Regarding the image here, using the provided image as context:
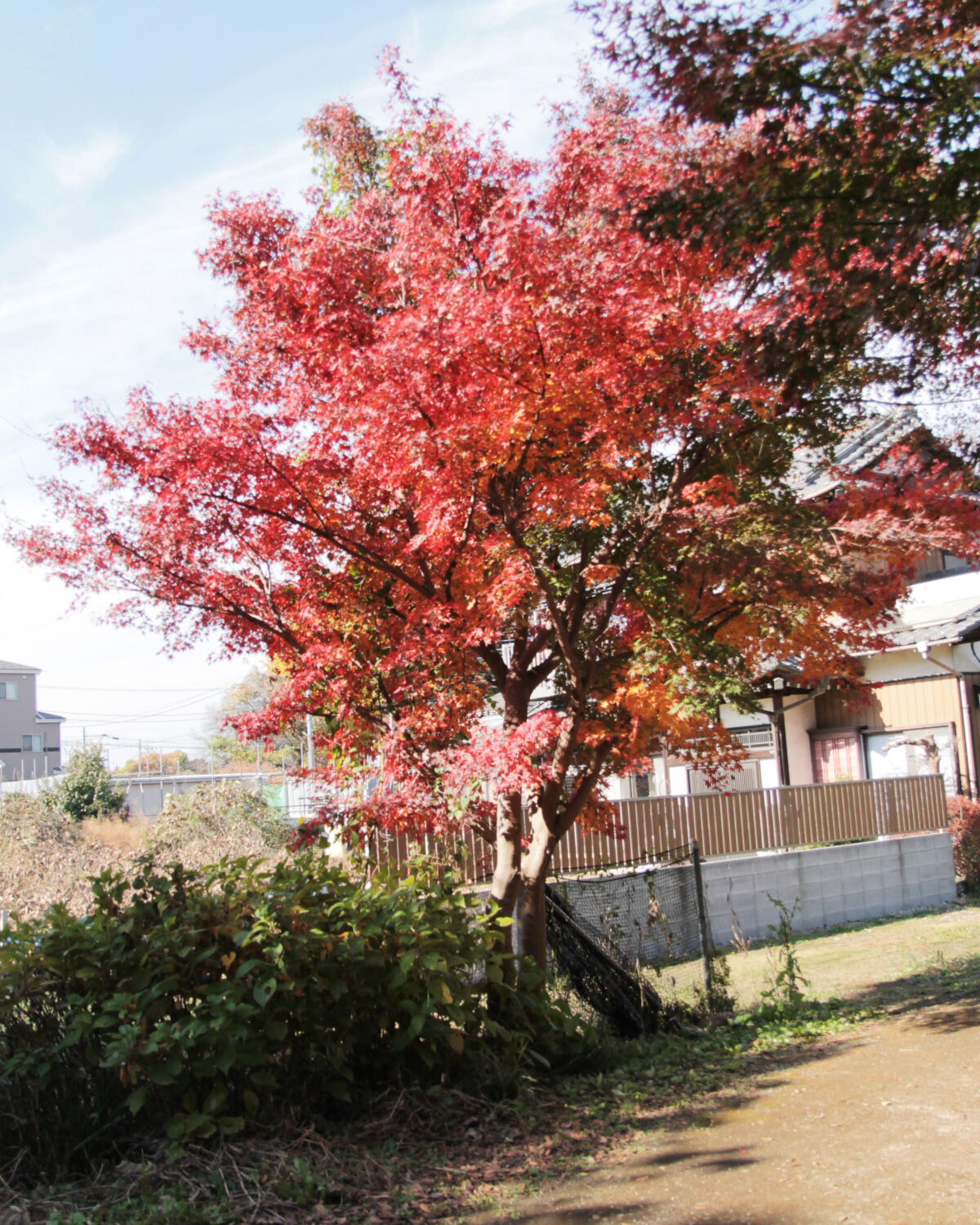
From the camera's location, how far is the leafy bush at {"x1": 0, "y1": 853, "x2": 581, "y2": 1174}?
4.68 meters

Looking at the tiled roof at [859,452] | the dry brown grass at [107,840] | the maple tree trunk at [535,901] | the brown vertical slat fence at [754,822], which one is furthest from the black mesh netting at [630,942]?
the dry brown grass at [107,840]

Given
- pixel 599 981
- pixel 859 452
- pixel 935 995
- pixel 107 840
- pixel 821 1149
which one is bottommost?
pixel 935 995

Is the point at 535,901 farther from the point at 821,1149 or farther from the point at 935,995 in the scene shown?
the point at 935,995

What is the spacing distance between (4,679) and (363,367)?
58.3 meters

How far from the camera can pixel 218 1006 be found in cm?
474

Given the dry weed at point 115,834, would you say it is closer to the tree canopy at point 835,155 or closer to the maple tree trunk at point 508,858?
the maple tree trunk at point 508,858

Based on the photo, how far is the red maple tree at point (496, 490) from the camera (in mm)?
6203

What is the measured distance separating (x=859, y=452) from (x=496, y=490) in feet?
40.7

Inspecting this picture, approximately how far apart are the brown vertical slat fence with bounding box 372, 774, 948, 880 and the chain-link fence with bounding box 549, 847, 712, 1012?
1830mm

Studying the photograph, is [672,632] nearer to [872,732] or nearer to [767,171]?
[767,171]

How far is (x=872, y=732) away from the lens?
19.9 meters

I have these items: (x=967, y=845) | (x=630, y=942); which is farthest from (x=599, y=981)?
(x=967, y=845)

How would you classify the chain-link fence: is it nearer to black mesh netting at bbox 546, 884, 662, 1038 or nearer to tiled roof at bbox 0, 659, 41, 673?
black mesh netting at bbox 546, 884, 662, 1038

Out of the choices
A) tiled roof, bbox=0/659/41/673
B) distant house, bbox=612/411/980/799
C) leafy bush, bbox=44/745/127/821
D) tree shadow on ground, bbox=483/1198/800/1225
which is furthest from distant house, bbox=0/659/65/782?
tree shadow on ground, bbox=483/1198/800/1225
